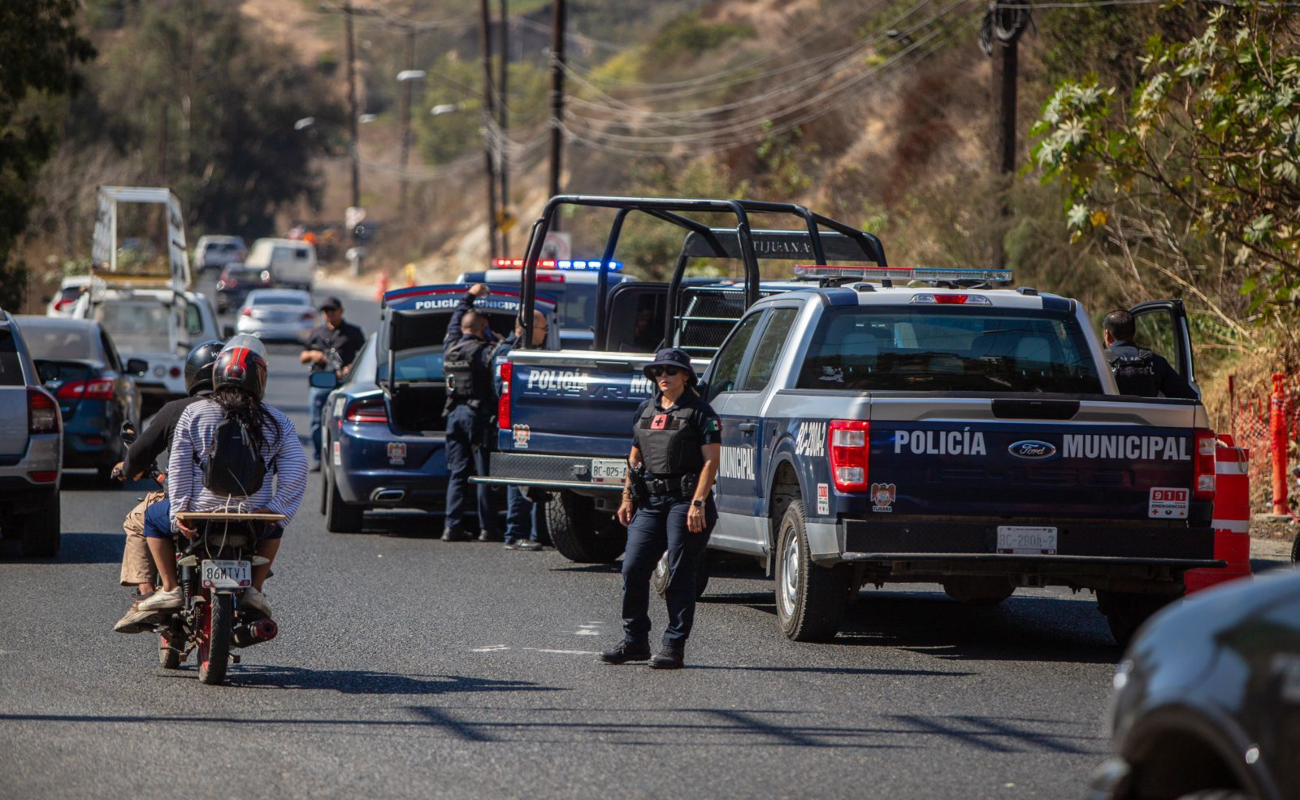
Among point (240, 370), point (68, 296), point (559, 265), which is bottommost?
point (240, 370)

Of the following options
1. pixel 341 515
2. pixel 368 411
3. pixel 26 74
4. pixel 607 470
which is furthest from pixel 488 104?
pixel 607 470

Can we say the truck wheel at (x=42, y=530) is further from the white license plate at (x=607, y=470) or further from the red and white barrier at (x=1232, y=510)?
the red and white barrier at (x=1232, y=510)

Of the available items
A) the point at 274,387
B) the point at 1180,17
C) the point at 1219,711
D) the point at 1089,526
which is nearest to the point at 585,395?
the point at 1089,526

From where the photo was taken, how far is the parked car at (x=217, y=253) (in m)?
78.3

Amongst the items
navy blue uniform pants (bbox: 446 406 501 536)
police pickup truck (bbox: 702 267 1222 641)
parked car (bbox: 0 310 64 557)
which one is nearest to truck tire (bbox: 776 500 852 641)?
police pickup truck (bbox: 702 267 1222 641)

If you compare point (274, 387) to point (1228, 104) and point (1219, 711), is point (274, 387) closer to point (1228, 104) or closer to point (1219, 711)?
point (1228, 104)

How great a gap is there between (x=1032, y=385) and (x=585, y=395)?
3.68 meters

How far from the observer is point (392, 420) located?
49.2 feet

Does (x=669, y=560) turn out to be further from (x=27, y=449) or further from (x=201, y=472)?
(x=27, y=449)

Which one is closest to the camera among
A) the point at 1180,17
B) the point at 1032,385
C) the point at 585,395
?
the point at 1032,385

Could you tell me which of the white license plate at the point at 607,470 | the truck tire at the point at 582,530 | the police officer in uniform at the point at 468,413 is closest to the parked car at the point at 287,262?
the police officer in uniform at the point at 468,413

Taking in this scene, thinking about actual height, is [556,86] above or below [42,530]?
above

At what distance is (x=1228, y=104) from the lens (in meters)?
16.0

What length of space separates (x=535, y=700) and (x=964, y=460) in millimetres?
2537
